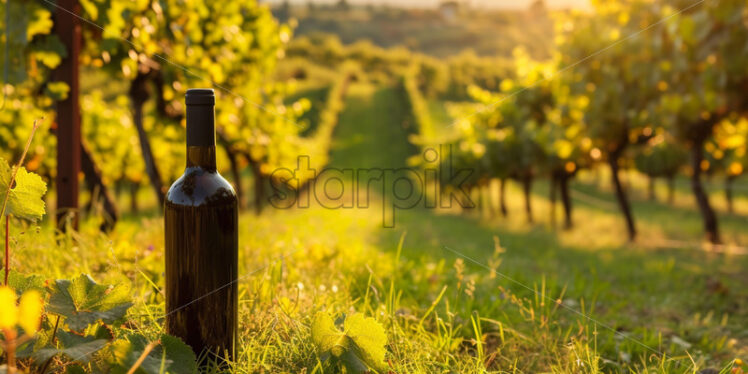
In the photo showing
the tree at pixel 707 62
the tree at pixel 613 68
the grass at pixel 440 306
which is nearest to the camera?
the grass at pixel 440 306

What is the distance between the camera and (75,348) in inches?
59.4

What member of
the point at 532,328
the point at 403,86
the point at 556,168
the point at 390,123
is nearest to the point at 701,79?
the point at 532,328

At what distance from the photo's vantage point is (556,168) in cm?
1544

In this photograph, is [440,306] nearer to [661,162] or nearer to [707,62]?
[707,62]

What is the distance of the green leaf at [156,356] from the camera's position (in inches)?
58.8

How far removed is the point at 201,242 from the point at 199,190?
0.18 metres

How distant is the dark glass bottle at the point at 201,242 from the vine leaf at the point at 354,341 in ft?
1.12

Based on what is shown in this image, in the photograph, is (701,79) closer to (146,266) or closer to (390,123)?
(146,266)

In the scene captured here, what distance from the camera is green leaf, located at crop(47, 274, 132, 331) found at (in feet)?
5.30

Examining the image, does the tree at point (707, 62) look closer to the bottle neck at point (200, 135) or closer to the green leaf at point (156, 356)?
the bottle neck at point (200, 135)

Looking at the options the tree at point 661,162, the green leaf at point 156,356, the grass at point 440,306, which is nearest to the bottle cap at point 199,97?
the green leaf at point 156,356

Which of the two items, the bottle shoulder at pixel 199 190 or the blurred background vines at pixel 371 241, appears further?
the blurred background vines at pixel 371 241

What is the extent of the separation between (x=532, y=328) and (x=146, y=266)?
217 centimetres

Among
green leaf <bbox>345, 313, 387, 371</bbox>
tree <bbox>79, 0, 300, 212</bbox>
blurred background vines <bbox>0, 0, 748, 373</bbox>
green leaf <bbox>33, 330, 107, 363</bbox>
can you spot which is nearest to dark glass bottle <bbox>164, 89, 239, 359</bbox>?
blurred background vines <bbox>0, 0, 748, 373</bbox>
